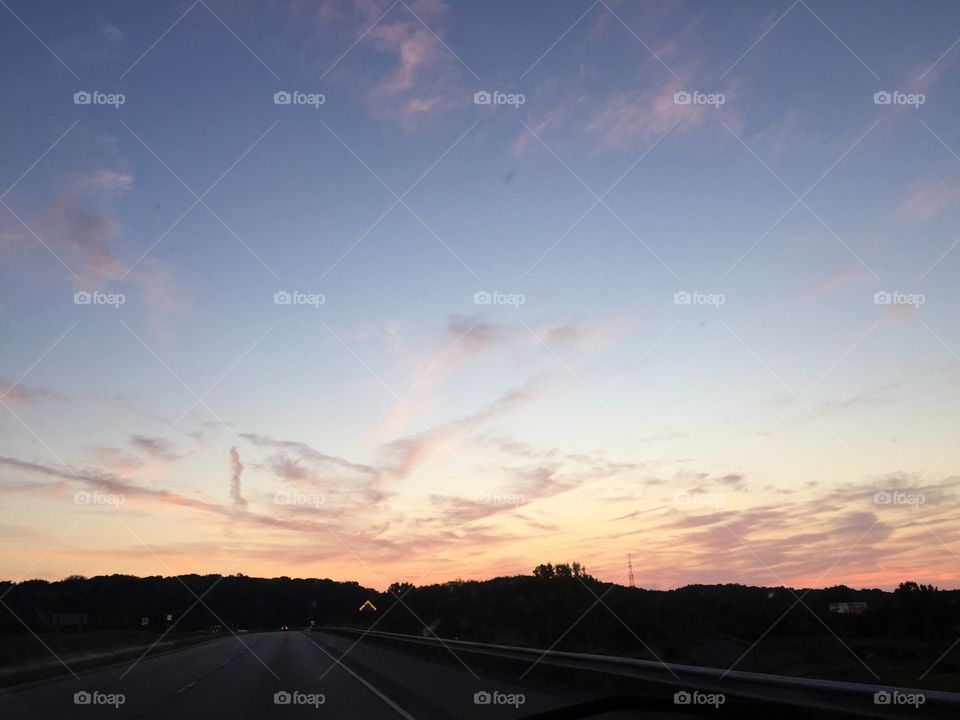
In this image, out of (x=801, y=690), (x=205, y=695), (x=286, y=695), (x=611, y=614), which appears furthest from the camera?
(x=611, y=614)

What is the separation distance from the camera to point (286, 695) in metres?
19.7

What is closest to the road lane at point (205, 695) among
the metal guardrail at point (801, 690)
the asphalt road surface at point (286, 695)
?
the asphalt road surface at point (286, 695)

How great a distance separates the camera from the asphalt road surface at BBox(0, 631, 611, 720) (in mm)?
15594

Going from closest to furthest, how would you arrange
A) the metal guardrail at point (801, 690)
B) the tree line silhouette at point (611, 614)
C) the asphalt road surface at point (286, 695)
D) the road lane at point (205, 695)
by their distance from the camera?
the metal guardrail at point (801, 690)
the asphalt road surface at point (286, 695)
the road lane at point (205, 695)
the tree line silhouette at point (611, 614)

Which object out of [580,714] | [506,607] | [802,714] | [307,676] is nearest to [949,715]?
[802,714]

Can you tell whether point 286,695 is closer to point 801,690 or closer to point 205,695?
point 205,695

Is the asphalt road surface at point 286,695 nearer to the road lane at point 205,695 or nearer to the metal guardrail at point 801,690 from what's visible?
the road lane at point 205,695

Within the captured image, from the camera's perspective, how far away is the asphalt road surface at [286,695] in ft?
51.2

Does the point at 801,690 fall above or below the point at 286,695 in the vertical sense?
above

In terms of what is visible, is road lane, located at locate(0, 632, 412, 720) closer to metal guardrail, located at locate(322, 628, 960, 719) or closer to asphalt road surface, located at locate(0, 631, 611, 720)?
asphalt road surface, located at locate(0, 631, 611, 720)

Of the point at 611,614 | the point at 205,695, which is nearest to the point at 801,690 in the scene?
the point at 205,695

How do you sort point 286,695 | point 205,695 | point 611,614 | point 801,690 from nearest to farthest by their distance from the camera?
point 801,690 < point 286,695 < point 205,695 < point 611,614

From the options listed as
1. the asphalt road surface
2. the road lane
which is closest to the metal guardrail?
the asphalt road surface

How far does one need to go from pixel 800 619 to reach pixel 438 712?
58692mm
